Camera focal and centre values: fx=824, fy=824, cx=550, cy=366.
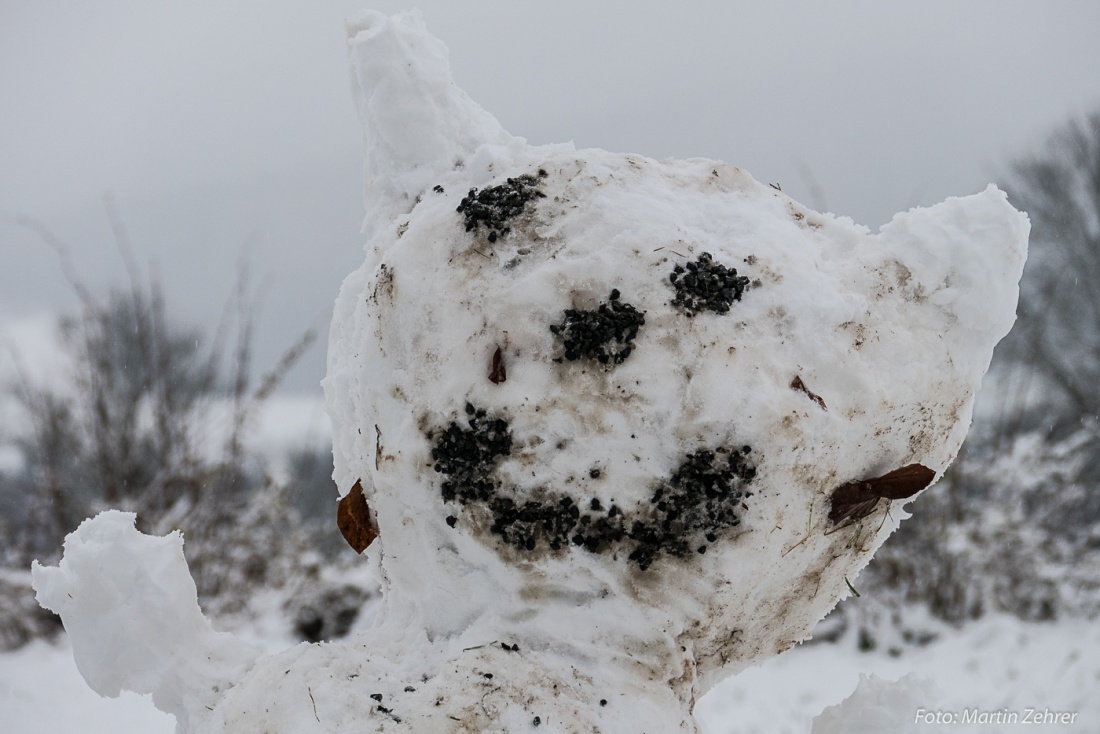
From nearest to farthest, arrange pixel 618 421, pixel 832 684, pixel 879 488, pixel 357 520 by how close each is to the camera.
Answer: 1. pixel 618 421
2. pixel 879 488
3. pixel 357 520
4. pixel 832 684

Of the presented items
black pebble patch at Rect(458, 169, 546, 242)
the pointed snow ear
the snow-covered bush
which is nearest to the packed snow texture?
the pointed snow ear

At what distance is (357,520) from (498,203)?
0.69 metres

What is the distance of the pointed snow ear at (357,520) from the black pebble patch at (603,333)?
1.78 ft

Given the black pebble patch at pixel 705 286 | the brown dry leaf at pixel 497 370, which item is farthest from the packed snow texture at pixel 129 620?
the black pebble patch at pixel 705 286

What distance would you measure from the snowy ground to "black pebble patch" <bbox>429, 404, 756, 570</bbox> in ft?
7.94

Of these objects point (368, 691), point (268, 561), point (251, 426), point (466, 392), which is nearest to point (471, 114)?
point (466, 392)

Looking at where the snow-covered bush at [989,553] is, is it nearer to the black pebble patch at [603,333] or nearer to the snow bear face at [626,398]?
the snow bear face at [626,398]

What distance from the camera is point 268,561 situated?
6.85 metres

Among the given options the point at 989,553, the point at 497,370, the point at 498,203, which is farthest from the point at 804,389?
the point at 989,553

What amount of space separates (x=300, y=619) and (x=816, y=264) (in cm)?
550

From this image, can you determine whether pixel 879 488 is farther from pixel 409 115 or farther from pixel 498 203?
pixel 409 115

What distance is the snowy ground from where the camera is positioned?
3.76m

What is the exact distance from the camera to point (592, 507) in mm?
1460

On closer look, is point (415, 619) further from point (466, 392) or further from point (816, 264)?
point (816, 264)
